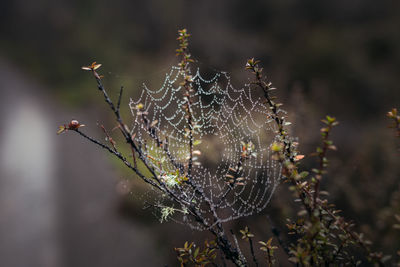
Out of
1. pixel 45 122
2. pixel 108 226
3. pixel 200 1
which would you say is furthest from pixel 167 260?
pixel 200 1

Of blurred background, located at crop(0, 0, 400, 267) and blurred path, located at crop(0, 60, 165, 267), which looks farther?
blurred path, located at crop(0, 60, 165, 267)

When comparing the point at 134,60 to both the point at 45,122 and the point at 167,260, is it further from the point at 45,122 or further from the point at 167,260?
the point at 167,260

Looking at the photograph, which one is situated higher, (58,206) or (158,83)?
(158,83)

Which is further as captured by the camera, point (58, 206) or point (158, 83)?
point (58, 206)

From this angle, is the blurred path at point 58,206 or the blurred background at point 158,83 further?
the blurred path at point 58,206
